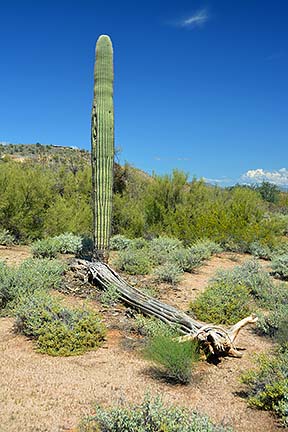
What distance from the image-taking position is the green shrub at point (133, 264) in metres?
9.95

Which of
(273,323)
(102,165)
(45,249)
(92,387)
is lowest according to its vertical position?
(92,387)

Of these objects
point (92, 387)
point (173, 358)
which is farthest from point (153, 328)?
point (92, 387)

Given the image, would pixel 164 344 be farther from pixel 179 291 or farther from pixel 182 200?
pixel 182 200

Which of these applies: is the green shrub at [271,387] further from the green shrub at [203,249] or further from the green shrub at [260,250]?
the green shrub at [260,250]

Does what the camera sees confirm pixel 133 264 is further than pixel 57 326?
Yes

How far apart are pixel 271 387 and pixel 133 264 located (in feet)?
21.3

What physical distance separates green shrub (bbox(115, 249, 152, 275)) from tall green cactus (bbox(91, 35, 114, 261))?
52.8 inches

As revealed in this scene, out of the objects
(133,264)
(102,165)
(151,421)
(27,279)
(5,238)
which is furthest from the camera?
(5,238)

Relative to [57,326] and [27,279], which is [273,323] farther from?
[27,279]

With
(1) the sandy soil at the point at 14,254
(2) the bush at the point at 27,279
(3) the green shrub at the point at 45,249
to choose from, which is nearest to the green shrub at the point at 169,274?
(2) the bush at the point at 27,279

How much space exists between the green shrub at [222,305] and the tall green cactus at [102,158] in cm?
252

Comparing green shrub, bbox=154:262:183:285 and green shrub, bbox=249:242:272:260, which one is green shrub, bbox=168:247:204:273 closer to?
green shrub, bbox=154:262:183:285

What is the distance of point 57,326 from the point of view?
5.40 meters

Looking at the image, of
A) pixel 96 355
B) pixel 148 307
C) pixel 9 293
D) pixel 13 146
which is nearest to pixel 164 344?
pixel 96 355
